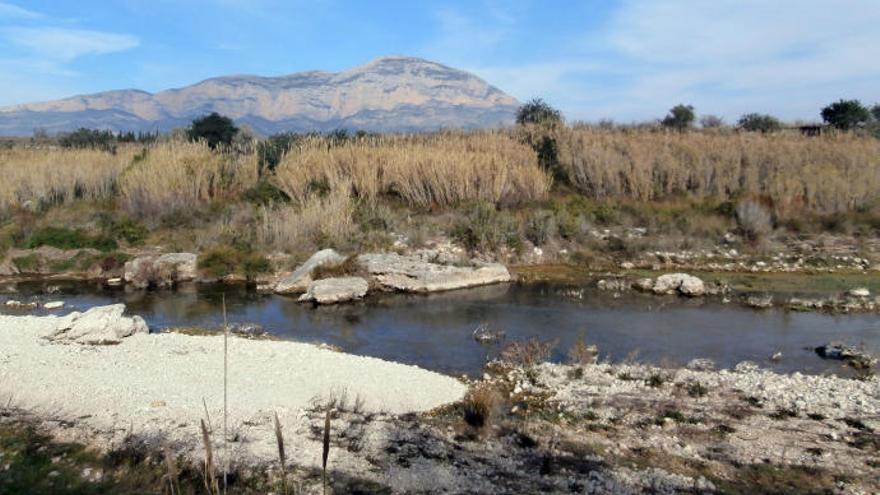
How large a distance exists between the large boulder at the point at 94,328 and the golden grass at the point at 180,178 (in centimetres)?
1192

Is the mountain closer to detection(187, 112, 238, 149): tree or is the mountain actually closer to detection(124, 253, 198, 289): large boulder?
detection(187, 112, 238, 149): tree

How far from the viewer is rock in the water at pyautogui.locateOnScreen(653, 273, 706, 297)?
66.0 feet

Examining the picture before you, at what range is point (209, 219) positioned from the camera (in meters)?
26.1

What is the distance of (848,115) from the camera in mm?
37969

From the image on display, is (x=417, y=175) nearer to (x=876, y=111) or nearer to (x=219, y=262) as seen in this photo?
(x=219, y=262)

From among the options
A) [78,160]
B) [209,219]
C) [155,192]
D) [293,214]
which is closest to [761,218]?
[293,214]

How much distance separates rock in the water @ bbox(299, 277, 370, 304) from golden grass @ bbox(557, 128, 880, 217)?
40.3 ft

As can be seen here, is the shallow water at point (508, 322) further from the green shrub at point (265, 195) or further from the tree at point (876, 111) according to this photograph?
the tree at point (876, 111)

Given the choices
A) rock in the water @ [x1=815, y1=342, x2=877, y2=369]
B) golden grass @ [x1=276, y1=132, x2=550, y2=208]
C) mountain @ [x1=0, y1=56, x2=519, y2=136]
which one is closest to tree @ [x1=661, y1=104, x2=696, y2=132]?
golden grass @ [x1=276, y1=132, x2=550, y2=208]

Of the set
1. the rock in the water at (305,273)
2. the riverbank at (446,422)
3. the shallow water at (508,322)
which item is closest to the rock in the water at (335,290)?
the shallow water at (508,322)

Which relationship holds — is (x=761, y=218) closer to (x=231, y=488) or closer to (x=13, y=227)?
(x=231, y=488)

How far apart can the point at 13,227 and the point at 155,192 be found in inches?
186

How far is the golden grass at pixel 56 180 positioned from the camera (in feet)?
88.4

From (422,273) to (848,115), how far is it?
92.8 feet
